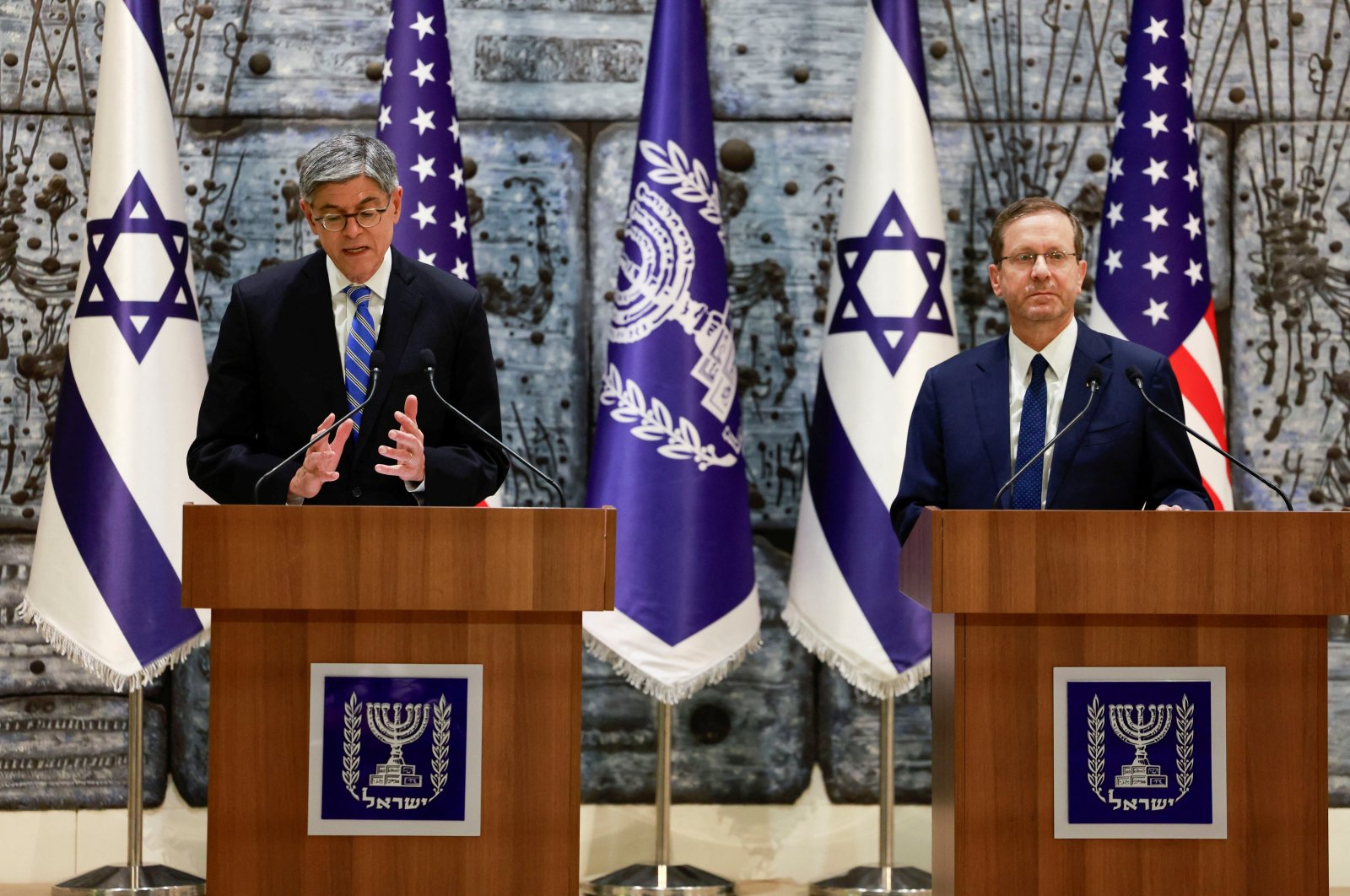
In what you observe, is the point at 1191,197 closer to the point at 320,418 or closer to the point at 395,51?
the point at 395,51

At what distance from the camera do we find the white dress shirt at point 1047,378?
8.91 feet

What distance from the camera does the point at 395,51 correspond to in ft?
13.0

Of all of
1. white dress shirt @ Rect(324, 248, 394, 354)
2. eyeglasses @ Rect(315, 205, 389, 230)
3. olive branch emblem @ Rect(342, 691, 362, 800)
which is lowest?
olive branch emblem @ Rect(342, 691, 362, 800)

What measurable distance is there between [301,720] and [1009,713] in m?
1.10

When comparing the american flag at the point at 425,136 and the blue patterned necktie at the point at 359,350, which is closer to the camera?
the blue patterned necktie at the point at 359,350

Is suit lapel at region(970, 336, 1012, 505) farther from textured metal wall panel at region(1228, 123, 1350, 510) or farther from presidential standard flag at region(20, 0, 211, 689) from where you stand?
presidential standard flag at region(20, 0, 211, 689)

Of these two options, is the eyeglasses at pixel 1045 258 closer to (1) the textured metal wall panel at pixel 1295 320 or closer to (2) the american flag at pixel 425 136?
(2) the american flag at pixel 425 136

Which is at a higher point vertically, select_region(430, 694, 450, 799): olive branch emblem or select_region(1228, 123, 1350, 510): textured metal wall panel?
select_region(1228, 123, 1350, 510): textured metal wall panel

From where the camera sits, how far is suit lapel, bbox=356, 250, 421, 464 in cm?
258

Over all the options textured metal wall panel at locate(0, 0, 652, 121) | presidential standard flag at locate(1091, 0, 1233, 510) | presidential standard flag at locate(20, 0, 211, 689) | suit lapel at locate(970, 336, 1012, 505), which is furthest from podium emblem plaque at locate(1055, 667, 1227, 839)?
textured metal wall panel at locate(0, 0, 652, 121)

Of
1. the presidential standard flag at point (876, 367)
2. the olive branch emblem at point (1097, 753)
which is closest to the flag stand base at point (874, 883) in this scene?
the presidential standard flag at point (876, 367)

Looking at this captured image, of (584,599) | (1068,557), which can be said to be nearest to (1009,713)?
(1068,557)

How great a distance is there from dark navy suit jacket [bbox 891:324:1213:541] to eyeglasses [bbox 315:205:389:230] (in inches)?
45.4

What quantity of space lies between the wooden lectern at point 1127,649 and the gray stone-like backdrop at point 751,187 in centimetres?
226
